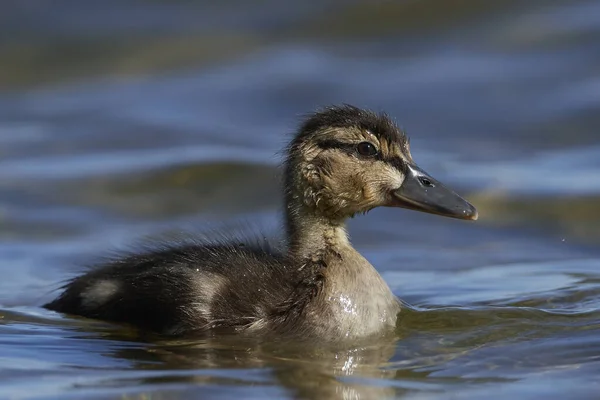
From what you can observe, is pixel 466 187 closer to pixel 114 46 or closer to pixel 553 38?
pixel 553 38

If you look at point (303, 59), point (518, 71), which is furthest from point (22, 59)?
point (518, 71)

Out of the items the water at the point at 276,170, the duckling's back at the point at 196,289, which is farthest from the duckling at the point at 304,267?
the water at the point at 276,170

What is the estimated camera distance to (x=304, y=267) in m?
7.26

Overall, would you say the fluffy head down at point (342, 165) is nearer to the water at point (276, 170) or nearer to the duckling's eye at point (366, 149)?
the duckling's eye at point (366, 149)

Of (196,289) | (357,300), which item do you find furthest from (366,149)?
(196,289)

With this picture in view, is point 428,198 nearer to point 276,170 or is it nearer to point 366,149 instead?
point 366,149

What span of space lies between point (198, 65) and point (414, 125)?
2.94m

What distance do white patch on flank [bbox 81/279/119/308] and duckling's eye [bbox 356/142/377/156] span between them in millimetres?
1543

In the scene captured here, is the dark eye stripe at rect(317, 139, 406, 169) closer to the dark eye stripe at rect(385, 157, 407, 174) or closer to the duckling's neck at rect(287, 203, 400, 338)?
the dark eye stripe at rect(385, 157, 407, 174)

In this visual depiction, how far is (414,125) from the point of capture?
12320mm

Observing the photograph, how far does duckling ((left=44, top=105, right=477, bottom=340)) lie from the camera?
6949 mm

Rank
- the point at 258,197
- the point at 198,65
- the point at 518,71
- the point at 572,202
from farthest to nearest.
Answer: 1. the point at 198,65
2. the point at 518,71
3. the point at 258,197
4. the point at 572,202

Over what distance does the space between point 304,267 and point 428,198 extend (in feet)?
2.71

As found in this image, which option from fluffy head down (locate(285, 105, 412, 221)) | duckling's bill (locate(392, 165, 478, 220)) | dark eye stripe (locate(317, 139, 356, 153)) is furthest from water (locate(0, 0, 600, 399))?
dark eye stripe (locate(317, 139, 356, 153))
